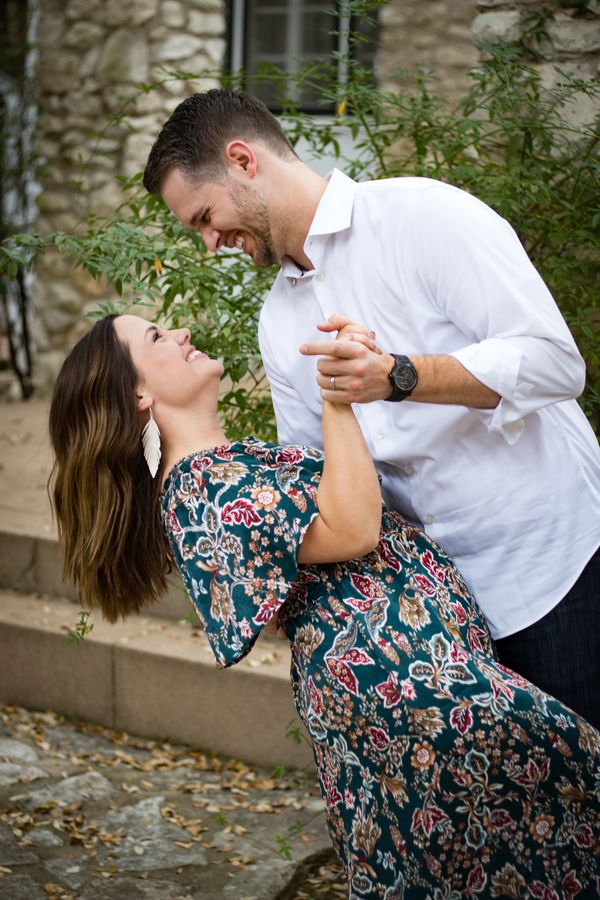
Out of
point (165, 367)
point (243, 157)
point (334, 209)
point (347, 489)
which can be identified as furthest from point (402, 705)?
point (243, 157)

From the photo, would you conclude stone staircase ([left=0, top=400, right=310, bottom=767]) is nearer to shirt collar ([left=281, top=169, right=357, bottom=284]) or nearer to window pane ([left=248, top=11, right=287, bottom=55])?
shirt collar ([left=281, top=169, right=357, bottom=284])

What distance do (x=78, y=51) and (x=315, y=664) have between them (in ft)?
17.9

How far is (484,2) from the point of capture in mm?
3137

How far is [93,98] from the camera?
6.38 metres

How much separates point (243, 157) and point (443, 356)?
1.92 ft

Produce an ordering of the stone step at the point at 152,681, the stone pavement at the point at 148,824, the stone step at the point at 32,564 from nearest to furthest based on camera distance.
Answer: the stone pavement at the point at 148,824, the stone step at the point at 152,681, the stone step at the point at 32,564

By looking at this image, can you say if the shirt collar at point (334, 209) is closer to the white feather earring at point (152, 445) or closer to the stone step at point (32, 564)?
the white feather earring at point (152, 445)

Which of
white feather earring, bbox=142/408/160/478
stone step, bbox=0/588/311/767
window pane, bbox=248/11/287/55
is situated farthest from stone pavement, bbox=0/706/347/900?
window pane, bbox=248/11/287/55

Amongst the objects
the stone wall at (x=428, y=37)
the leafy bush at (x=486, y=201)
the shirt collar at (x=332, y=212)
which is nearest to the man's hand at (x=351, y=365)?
the shirt collar at (x=332, y=212)

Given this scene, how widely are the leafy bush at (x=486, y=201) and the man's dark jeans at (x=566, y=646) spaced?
0.79 meters

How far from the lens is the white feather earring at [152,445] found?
202 cm

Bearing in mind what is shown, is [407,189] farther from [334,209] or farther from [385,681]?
[385,681]

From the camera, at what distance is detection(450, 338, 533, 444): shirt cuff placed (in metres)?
1.72

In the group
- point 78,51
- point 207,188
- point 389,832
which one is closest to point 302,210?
point 207,188
